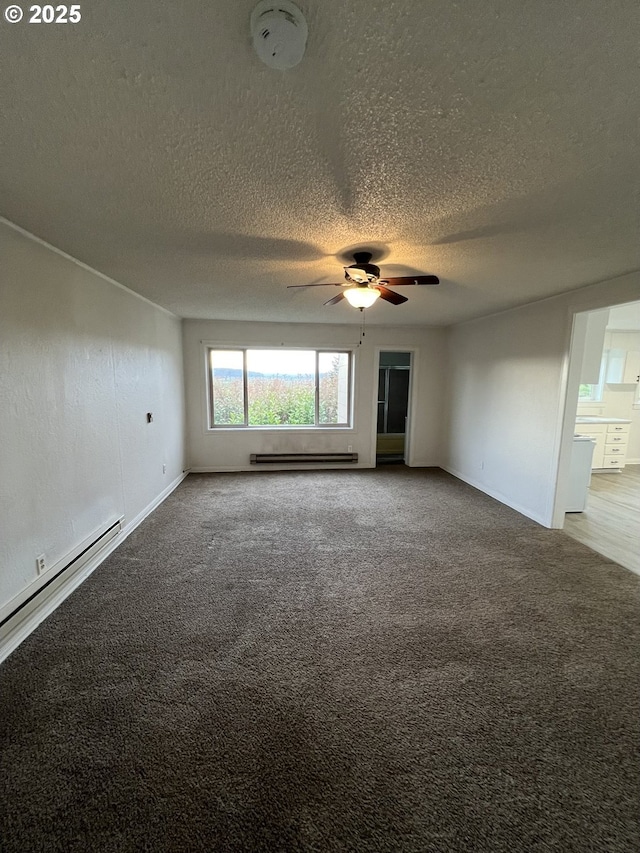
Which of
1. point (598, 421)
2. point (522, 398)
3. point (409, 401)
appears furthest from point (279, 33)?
point (598, 421)

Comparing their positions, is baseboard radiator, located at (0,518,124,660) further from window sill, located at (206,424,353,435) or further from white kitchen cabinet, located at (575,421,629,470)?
white kitchen cabinet, located at (575,421,629,470)

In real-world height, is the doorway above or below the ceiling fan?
below

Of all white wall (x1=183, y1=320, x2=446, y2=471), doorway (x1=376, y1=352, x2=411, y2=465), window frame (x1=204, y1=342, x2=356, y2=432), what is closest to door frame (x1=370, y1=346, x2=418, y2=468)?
white wall (x1=183, y1=320, x2=446, y2=471)

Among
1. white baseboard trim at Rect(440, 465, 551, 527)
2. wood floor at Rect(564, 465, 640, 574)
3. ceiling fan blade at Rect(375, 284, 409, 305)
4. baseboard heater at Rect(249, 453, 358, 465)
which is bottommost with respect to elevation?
wood floor at Rect(564, 465, 640, 574)

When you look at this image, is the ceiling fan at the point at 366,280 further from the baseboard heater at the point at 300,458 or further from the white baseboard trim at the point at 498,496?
the baseboard heater at the point at 300,458

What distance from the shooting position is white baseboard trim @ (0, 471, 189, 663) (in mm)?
1914

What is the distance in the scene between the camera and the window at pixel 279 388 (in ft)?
18.3

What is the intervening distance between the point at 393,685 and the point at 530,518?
9.36 feet

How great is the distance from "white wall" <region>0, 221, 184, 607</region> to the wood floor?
4.36 metres

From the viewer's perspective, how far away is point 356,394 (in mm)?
5719

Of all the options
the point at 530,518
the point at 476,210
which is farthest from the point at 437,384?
the point at 476,210

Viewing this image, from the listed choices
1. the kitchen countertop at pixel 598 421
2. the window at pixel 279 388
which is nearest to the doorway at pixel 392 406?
the window at pixel 279 388

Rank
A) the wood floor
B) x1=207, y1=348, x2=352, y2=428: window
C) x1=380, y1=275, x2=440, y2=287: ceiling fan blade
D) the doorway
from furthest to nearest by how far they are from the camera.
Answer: the doorway < x1=207, y1=348, x2=352, y2=428: window < the wood floor < x1=380, y1=275, x2=440, y2=287: ceiling fan blade

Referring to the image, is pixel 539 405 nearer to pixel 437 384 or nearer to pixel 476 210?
pixel 437 384
